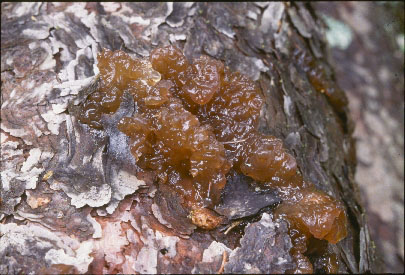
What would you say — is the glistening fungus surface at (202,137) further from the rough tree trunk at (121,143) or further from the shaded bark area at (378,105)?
the shaded bark area at (378,105)

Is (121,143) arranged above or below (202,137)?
below

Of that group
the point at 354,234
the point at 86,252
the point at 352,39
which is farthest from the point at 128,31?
the point at 352,39

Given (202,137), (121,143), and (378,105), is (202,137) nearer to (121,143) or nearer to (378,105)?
(121,143)

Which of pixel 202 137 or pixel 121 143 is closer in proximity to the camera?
pixel 202 137

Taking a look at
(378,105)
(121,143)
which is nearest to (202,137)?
(121,143)

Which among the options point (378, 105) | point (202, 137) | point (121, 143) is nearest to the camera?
point (202, 137)

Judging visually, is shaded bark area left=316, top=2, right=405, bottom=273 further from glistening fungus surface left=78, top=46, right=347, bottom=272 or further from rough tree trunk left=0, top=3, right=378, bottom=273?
glistening fungus surface left=78, top=46, right=347, bottom=272

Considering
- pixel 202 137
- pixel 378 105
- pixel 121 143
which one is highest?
pixel 378 105
